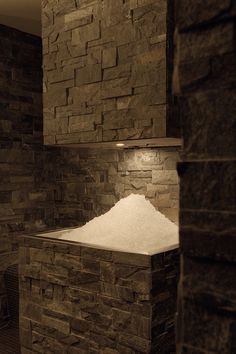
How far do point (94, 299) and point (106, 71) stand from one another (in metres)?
1.44

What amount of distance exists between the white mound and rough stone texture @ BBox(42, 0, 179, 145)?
538mm

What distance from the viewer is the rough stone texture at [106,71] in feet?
7.11

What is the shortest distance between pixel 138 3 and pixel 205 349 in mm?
2086

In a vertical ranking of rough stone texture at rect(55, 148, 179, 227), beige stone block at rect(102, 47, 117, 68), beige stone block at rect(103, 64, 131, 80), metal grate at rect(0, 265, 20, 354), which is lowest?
metal grate at rect(0, 265, 20, 354)

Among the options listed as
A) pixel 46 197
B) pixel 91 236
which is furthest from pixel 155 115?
pixel 46 197

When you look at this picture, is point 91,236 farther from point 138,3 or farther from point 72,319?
point 138,3

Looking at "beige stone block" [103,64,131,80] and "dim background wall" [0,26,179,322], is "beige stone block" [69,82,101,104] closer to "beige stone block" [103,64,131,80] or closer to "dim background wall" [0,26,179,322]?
"beige stone block" [103,64,131,80]

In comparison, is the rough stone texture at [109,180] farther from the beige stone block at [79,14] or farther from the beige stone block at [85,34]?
the beige stone block at [79,14]

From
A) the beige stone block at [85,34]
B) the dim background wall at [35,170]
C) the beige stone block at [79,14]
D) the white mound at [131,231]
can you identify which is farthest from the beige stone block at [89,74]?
the dim background wall at [35,170]

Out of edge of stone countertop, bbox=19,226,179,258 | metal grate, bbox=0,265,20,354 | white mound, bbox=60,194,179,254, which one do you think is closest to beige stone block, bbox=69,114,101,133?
white mound, bbox=60,194,179,254

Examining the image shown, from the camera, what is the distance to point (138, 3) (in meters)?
2.24

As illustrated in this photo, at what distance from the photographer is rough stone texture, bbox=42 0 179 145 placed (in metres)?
2.17

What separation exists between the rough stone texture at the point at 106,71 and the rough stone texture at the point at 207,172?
4.93 ft

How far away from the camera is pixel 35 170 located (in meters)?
4.14
